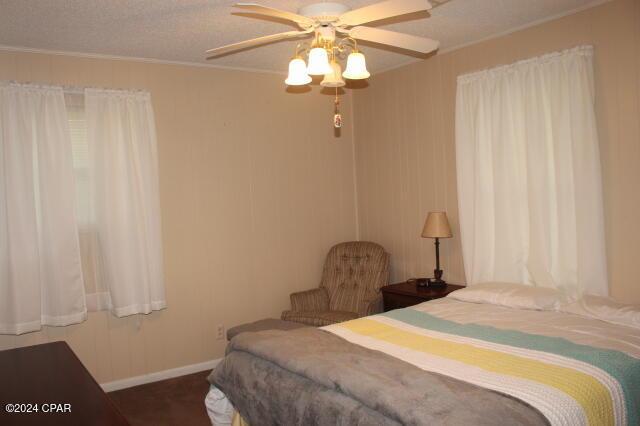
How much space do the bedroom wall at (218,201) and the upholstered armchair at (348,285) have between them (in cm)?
26

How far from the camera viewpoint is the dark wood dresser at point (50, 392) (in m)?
1.71

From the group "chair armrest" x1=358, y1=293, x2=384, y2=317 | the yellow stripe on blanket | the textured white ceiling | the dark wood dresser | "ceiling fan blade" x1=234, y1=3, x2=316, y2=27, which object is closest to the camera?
the dark wood dresser

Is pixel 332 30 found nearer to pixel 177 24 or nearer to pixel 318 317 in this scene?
pixel 177 24

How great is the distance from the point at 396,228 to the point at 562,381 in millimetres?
2835

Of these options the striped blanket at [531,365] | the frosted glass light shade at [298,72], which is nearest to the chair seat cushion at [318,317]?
the striped blanket at [531,365]

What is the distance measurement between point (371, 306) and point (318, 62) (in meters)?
2.48

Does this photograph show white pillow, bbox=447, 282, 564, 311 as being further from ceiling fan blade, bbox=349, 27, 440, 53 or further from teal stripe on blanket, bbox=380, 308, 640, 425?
ceiling fan blade, bbox=349, 27, 440, 53

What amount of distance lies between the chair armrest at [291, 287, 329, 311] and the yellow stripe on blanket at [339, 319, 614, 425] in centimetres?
170

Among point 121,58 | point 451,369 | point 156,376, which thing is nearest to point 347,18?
point 451,369

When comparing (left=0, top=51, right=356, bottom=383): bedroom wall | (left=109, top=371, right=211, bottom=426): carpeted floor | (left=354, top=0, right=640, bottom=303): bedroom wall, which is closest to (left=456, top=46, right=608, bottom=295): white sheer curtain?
(left=354, top=0, right=640, bottom=303): bedroom wall

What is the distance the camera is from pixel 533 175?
3.67 m

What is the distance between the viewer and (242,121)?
4652 millimetres

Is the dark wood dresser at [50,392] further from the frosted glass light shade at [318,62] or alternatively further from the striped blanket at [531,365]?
the frosted glass light shade at [318,62]

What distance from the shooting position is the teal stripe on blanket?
225 centimetres
